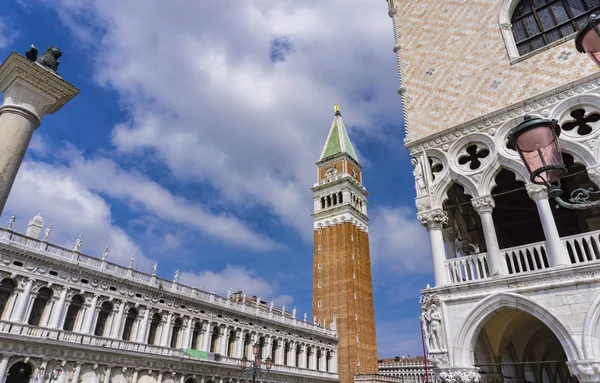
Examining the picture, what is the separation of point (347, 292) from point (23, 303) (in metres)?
34.3

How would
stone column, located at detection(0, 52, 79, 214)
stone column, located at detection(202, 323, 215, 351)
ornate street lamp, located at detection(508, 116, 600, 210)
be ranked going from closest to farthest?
1. ornate street lamp, located at detection(508, 116, 600, 210)
2. stone column, located at detection(0, 52, 79, 214)
3. stone column, located at detection(202, 323, 215, 351)

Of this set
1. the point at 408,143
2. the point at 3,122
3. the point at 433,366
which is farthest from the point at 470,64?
the point at 3,122

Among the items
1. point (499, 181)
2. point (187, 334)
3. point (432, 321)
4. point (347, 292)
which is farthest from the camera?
point (347, 292)

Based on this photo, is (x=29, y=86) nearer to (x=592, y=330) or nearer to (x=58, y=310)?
(x=592, y=330)

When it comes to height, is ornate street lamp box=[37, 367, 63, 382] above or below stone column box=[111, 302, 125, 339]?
below

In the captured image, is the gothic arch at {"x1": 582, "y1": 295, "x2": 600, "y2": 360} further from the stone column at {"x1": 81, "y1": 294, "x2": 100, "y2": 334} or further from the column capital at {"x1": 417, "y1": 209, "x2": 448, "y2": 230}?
the stone column at {"x1": 81, "y1": 294, "x2": 100, "y2": 334}

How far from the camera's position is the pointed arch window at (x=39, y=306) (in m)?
20.8

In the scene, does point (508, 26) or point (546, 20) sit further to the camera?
point (508, 26)

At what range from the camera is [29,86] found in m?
5.56

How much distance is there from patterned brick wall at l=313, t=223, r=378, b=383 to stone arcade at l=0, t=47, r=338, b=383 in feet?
44.5

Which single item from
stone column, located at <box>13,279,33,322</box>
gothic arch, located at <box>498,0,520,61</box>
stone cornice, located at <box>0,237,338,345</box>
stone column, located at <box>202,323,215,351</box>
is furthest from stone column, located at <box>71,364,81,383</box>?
gothic arch, located at <box>498,0,520,61</box>

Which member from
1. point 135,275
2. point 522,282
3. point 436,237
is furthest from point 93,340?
point 522,282

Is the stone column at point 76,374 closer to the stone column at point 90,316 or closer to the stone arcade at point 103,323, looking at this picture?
the stone arcade at point 103,323

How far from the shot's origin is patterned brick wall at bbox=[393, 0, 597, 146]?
1020 centimetres
